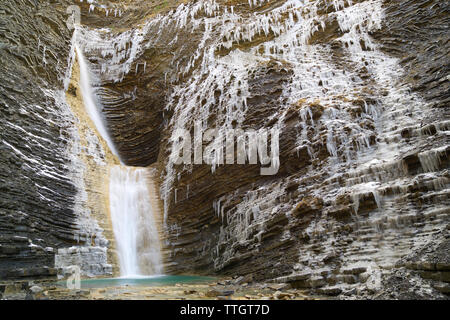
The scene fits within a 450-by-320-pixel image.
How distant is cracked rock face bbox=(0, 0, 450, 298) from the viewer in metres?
8.17

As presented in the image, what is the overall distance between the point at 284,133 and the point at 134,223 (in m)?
8.14

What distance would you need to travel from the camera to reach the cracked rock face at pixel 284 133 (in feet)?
26.8

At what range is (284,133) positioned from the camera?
1282cm

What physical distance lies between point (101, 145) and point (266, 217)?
11.1 m

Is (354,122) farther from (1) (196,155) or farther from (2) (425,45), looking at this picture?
(1) (196,155)

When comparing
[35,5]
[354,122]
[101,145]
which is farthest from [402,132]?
[35,5]

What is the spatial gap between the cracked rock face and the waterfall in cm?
84

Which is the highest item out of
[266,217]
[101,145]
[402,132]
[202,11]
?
→ [202,11]

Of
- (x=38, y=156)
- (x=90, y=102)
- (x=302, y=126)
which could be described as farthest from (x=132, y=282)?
(x=90, y=102)

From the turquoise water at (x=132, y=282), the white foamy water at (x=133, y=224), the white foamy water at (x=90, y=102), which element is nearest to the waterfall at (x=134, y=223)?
the white foamy water at (x=133, y=224)

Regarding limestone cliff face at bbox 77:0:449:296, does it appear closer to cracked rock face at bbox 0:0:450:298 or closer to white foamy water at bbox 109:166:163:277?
cracked rock face at bbox 0:0:450:298

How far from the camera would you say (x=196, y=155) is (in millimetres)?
15789

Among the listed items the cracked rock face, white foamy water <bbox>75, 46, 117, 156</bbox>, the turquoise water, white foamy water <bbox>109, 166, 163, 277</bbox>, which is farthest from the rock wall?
white foamy water <bbox>75, 46, 117, 156</bbox>

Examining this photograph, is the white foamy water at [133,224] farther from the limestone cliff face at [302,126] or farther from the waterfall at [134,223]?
the limestone cliff face at [302,126]
